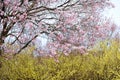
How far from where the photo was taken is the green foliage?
1184 centimetres

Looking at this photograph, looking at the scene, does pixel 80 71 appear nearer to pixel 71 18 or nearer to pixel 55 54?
pixel 55 54

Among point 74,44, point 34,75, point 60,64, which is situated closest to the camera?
point 34,75

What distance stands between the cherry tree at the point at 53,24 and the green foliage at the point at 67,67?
40cm

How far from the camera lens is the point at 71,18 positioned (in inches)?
520

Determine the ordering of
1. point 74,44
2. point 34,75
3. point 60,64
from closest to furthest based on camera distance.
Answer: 1. point 34,75
2. point 60,64
3. point 74,44

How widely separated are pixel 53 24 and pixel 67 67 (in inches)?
76.8

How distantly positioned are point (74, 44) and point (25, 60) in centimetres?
169

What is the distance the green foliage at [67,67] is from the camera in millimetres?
11844

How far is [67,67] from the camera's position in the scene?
12180 millimetres

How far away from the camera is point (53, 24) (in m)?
13.6

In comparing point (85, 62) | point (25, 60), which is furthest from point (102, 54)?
point (25, 60)

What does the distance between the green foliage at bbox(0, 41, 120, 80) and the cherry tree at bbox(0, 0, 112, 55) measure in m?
0.40

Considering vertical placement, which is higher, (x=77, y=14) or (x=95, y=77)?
(x=77, y=14)

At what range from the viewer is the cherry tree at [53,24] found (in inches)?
501
